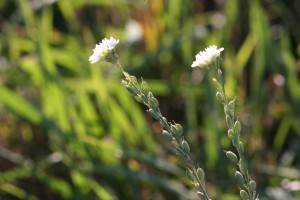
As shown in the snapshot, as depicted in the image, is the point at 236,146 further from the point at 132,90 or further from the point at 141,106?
the point at 141,106

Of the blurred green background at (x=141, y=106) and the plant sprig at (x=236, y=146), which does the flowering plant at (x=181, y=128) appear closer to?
the plant sprig at (x=236, y=146)

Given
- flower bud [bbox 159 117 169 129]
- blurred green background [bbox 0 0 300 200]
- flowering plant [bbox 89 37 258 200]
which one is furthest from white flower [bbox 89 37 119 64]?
blurred green background [bbox 0 0 300 200]

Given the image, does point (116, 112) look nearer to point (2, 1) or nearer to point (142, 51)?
point (142, 51)

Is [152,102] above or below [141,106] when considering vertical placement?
below

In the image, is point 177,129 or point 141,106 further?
point 141,106

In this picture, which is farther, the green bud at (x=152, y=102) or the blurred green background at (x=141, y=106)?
the blurred green background at (x=141, y=106)

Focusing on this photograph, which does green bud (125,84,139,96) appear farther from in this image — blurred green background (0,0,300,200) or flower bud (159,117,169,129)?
blurred green background (0,0,300,200)

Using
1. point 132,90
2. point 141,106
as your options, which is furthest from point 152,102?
point 141,106

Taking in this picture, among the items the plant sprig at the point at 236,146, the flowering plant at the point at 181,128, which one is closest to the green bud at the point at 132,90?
the flowering plant at the point at 181,128
